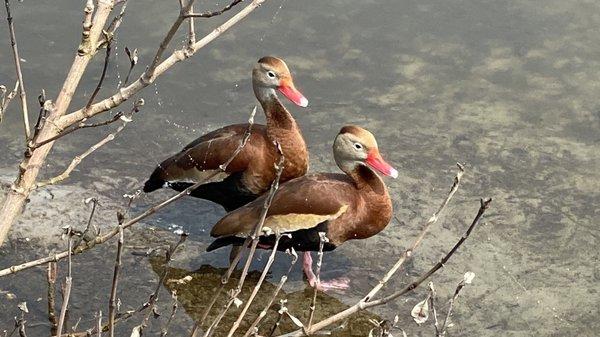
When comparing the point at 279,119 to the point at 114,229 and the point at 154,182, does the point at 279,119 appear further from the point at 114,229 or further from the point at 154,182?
the point at 114,229

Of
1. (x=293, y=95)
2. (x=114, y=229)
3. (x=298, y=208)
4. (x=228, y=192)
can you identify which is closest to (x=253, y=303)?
(x=298, y=208)

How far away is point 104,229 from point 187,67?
245 centimetres

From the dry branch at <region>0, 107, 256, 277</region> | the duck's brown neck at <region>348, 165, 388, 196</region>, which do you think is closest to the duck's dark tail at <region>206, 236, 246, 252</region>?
the duck's brown neck at <region>348, 165, 388, 196</region>

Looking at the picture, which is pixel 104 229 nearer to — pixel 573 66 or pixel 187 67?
pixel 187 67

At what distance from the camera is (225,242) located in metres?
6.13

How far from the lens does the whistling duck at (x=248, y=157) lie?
6418mm

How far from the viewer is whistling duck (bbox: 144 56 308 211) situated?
642 centimetres

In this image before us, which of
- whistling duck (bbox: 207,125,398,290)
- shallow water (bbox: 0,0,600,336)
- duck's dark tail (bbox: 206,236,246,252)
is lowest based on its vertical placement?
shallow water (bbox: 0,0,600,336)

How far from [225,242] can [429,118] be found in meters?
2.60

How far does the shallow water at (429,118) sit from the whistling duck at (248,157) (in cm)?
37

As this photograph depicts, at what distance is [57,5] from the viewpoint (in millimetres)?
9703

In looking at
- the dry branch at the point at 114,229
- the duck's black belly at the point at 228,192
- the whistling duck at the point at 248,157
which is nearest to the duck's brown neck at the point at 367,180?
the whistling duck at the point at 248,157

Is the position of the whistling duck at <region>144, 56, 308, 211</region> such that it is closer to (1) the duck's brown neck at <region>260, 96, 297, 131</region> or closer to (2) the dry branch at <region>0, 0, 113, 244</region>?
(1) the duck's brown neck at <region>260, 96, 297, 131</region>

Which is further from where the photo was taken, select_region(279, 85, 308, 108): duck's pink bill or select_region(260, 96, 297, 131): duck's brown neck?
select_region(279, 85, 308, 108): duck's pink bill
